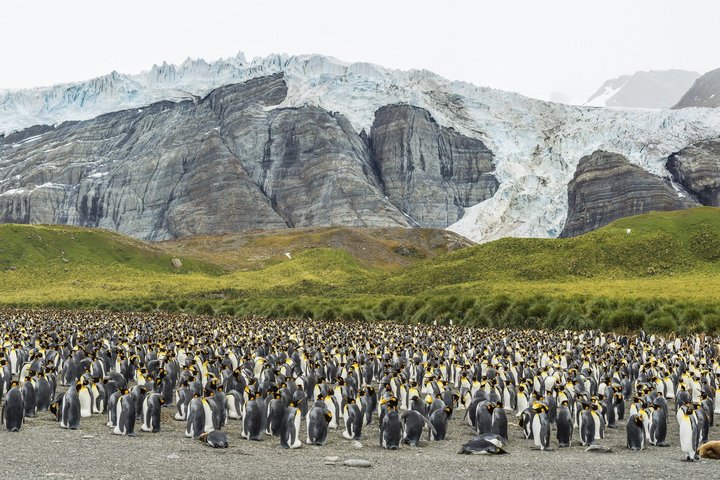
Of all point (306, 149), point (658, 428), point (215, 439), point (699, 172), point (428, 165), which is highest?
point (306, 149)

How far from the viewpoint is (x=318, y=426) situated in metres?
13.5

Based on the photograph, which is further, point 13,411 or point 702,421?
point 702,421

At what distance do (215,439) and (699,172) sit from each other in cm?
13518

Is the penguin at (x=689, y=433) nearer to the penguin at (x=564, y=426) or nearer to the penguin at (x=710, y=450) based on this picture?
the penguin at (x=710, y=450)

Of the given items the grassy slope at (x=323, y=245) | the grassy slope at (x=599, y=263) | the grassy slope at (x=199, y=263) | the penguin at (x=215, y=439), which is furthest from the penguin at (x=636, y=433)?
the grassy slope at (x=323, y=245)

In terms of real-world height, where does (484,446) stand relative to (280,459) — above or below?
above

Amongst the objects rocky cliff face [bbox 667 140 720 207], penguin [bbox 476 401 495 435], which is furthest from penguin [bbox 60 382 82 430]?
rocky cliff face [bbox 667 140 720 207]

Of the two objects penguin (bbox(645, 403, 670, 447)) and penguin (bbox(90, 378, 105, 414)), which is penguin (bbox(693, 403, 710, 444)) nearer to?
penguin (bbox(645, 403, 670, 447))

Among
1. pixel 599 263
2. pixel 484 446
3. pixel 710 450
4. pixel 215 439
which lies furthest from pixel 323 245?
pixel 710 450

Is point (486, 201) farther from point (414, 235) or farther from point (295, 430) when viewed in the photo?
point (295, 430)

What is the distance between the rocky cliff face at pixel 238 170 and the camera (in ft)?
476

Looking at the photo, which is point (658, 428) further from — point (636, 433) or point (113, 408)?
point (113, 408)

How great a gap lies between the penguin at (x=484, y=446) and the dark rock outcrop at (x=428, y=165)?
455ft

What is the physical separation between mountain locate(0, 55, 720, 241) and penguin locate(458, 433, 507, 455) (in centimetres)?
12214
